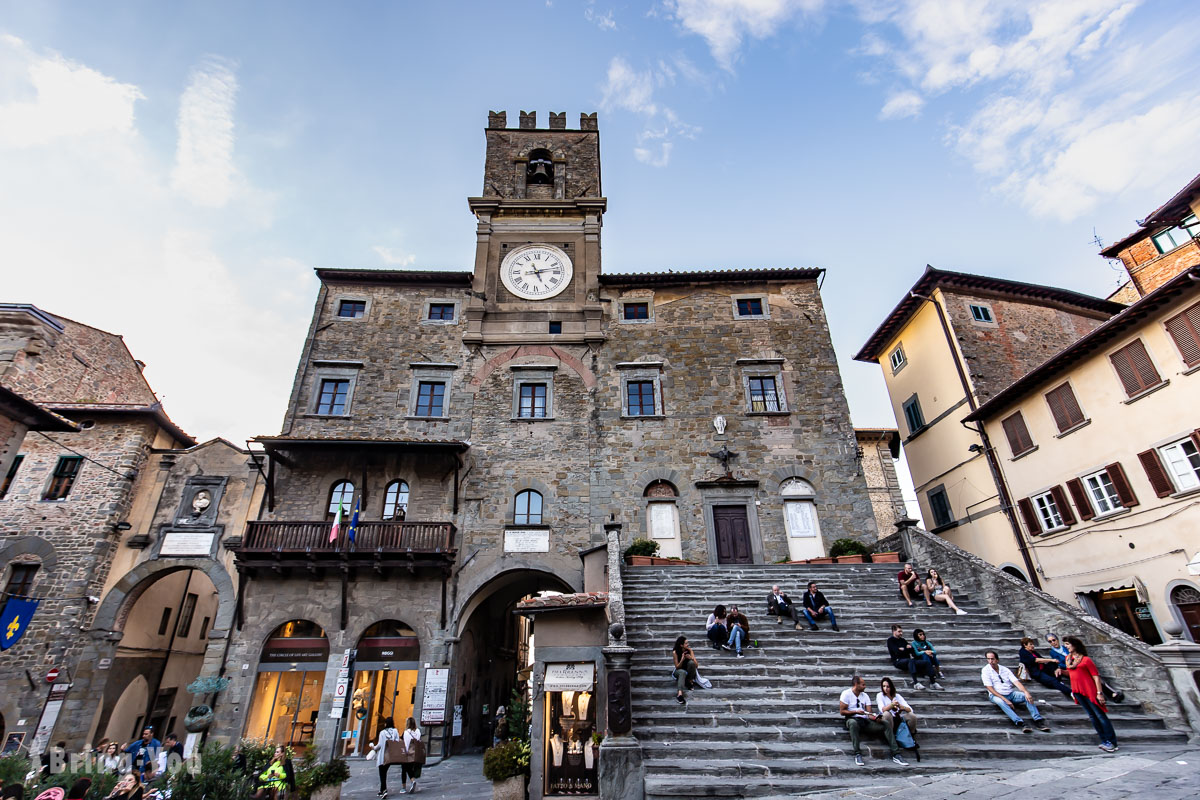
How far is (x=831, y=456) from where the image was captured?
19.4 m

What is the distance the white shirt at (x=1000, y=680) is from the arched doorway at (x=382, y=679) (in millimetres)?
13961

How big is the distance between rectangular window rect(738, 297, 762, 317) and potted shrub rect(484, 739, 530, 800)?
1734 cm

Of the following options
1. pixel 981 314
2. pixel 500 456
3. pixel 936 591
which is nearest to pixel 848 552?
pixel 936 591

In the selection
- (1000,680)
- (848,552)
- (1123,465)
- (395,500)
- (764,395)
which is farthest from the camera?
(764,395)

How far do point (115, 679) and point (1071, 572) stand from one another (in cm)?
2804

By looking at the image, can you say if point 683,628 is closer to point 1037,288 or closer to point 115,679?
point 115,679

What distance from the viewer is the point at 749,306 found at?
73.3 ft

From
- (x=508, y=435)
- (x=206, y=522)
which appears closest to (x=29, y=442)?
(x=206, y=522)

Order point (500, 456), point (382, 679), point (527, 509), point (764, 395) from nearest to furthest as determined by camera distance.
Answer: point (382, 679)
point (527, 509)
point (500, 456)
point (764, 395)

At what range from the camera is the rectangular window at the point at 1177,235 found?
1681 centimetres

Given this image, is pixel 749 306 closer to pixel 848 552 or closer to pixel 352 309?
pixel 848 552

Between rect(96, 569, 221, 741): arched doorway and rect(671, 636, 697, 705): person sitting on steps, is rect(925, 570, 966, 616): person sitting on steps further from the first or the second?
rect(96, 569, 221, 741): arched doorway

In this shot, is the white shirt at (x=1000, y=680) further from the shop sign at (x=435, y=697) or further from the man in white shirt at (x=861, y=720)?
the shop sign at (x=435, y=697)

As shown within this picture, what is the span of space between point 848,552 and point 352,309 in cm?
1969
